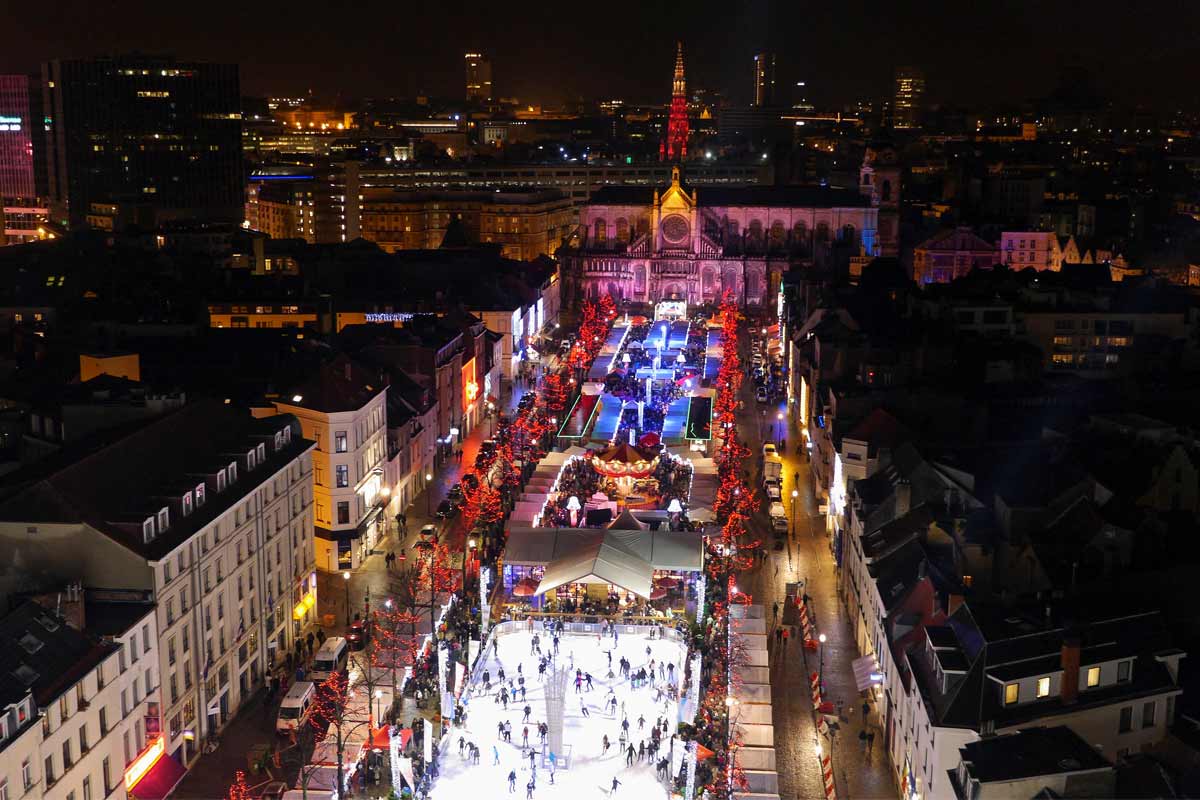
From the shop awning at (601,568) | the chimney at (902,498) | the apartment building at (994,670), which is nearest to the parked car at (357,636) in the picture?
the shop awning at (601,568)

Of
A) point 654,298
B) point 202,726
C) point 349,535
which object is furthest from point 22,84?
point 202,726

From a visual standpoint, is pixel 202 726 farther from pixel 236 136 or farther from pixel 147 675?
pixel 236 136

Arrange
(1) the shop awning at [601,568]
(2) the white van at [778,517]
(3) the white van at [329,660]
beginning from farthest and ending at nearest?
(2) the white van at [778,517]
(1) the shop awning at [601,568]
(3) the white van at [329,660]

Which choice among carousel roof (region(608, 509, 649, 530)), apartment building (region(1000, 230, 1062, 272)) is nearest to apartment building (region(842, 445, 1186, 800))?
carousel roof (region(608, 509, 649, 530))

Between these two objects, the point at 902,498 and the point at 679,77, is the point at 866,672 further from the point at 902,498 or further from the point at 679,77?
the point at 679,77

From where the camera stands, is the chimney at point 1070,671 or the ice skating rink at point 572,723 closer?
the chimney at point 1070,671

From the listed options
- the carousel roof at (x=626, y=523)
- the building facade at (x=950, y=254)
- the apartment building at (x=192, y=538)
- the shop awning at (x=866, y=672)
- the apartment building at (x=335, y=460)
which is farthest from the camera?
the building facade at (x=950, y=254)

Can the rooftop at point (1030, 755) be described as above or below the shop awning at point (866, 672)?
above

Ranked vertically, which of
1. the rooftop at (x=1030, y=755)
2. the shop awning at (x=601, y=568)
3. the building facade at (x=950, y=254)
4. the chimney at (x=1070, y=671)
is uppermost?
the building facade at (x=950, y=254)

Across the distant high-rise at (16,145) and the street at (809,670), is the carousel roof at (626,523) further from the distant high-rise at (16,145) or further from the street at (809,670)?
the distant high-rise at (16,145)
